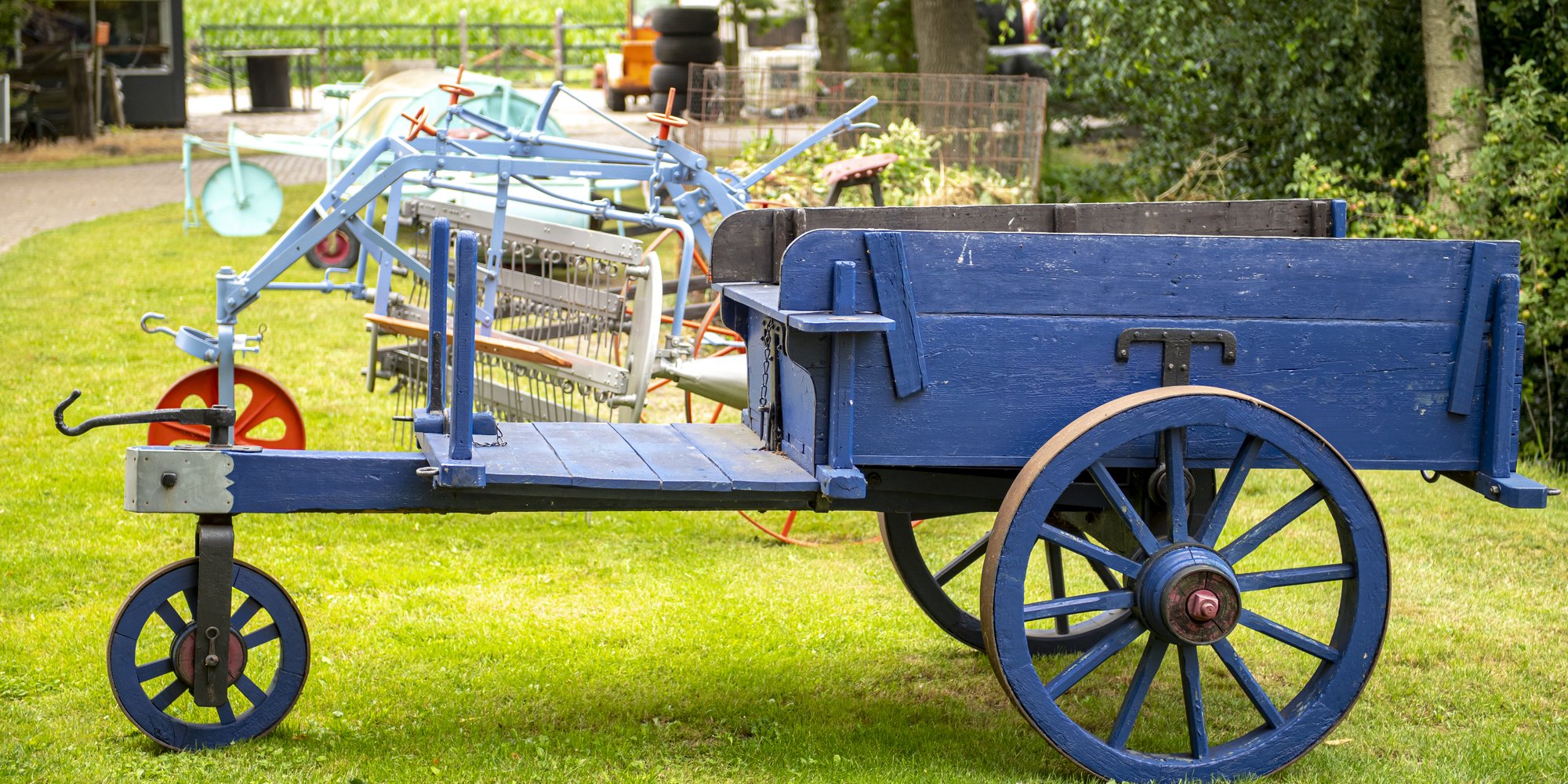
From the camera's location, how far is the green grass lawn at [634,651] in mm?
3467

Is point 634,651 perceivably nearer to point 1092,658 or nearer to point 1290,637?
point 1092,658

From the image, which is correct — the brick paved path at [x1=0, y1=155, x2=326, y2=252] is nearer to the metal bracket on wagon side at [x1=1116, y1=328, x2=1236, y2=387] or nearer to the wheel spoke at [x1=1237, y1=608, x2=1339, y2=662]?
the metal bracket on wagon side at [x1=1116, y1=328, x2=1236, y2=387]

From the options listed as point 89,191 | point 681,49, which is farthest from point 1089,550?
point 681,49

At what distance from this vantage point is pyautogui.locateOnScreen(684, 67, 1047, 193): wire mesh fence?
32.9ft

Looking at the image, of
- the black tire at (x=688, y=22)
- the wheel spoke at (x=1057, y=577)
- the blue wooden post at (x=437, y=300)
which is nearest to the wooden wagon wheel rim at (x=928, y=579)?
the wheel spoke at (x=1057, y=577)

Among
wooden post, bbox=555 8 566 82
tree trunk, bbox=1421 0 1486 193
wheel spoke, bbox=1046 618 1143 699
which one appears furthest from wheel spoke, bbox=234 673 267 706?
wooden post, bbox=555 8 566 82

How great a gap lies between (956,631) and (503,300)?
9.18 feet

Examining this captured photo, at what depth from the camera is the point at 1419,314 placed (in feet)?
10.5

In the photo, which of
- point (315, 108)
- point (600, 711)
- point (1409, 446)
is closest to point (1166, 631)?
point (1409, 446)

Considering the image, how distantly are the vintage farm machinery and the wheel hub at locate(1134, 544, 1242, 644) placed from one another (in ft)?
6.31

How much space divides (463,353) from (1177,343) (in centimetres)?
151

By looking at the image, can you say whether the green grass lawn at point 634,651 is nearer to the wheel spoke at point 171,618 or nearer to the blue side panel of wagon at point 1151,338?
the wheel spoke at point 171,618

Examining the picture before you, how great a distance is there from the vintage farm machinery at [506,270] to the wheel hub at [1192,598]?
192 centimetres

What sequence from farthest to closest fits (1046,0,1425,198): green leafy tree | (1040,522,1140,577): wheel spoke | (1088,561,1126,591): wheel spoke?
(1046,0,1425,198): green leafy tree, (1088,561,1126,591): wheel spoke, (1040,522,1140,577): wheel spoke
